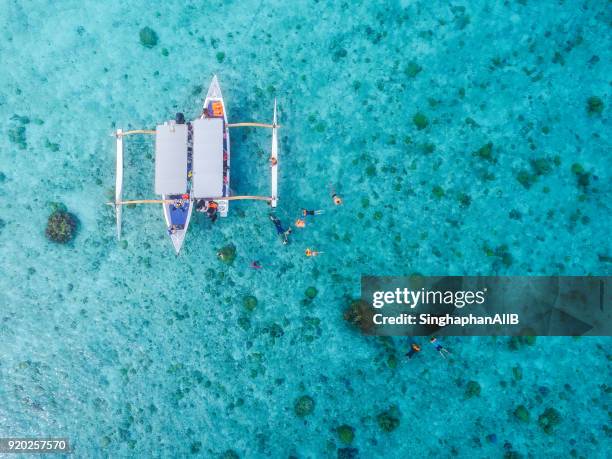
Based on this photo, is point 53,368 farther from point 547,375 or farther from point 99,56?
point 547,375

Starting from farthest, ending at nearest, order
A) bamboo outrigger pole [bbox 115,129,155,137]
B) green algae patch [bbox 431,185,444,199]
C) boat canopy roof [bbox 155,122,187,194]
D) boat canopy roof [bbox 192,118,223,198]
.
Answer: bamboo outrigger pole [bbox 115,129,155,137] < green algae patch [bbox 431,185,444,199] < boat canopy roof [bbox 155,122,187,194] < boat canopy roof [bbox 192,118,223,198]

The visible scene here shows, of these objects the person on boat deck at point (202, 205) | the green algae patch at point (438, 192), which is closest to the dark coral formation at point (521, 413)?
the green algae patch at point (438, 192)

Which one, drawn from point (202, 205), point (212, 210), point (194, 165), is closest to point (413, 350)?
point (212, 210)

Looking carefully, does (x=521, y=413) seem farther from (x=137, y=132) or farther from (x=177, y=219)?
(x=137, y=132)

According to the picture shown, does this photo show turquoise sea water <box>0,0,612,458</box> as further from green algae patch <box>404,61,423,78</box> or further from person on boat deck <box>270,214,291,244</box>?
person on boat deck <box>270,214,291,244</box>

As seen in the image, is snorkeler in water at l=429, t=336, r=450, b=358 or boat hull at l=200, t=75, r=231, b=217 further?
boat hull at l=200, t=75, r=231, b=217

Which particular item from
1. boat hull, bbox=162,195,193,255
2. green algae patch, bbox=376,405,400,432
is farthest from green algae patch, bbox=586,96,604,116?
boat hull, bbox=162,195,193,255

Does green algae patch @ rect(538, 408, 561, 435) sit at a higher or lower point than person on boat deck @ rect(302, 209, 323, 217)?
lower
